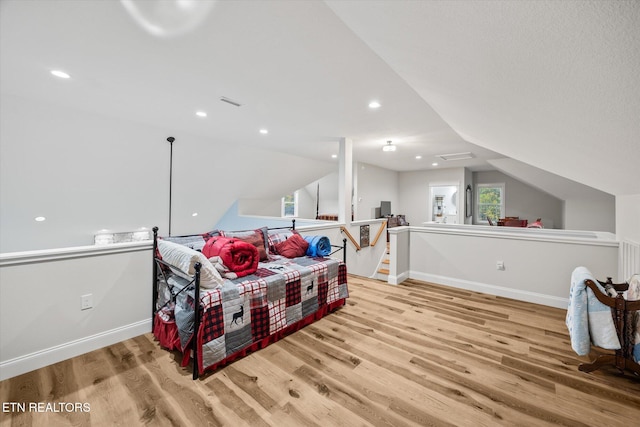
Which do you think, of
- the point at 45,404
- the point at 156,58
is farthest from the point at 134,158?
the point at 45,404

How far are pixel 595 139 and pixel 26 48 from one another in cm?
400

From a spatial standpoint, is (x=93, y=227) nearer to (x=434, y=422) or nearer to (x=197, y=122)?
(x=197, y=122)

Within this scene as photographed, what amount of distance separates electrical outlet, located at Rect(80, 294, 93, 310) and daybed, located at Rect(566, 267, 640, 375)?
371 centimetres

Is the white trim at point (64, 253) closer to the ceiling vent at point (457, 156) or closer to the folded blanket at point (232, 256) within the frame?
the folded blanket at point (232, 256)

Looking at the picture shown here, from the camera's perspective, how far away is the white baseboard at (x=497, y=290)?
123 inches

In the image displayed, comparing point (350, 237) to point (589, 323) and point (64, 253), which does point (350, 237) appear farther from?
point (64, 253)

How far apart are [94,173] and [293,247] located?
12.8 ft

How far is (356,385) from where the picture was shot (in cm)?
180

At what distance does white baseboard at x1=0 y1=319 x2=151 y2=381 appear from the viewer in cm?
182

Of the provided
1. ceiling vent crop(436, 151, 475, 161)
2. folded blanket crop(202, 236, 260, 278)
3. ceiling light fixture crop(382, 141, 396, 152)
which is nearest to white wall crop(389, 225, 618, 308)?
ceiling light fixture crop(382, 141, 396, 152)

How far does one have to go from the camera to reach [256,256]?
96.4 inches

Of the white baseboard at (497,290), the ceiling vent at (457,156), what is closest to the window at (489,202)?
the ceiling vent at (457,156)

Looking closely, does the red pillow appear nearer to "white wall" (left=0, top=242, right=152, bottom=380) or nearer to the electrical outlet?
"white wall" (left=0, top=242, right=152, bottom=380)

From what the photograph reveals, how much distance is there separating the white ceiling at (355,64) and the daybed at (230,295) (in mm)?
1577
